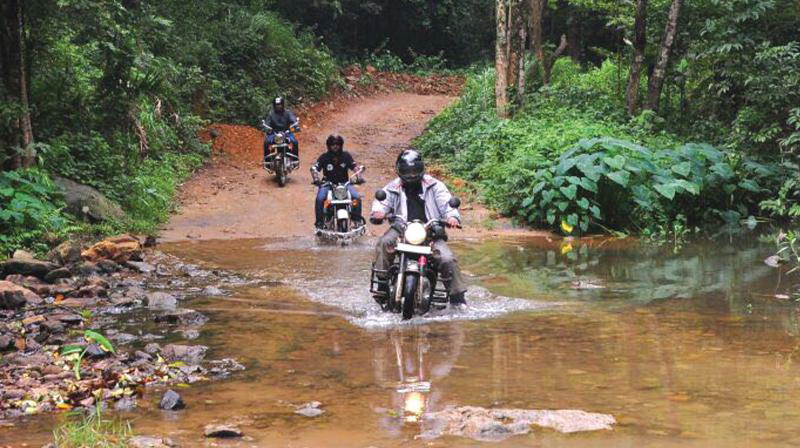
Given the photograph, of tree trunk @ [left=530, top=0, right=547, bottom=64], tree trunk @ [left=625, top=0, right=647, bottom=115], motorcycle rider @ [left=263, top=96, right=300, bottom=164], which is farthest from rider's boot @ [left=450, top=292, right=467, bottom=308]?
tree trunk @ [left=530, top=0, right=547, bottom=64]

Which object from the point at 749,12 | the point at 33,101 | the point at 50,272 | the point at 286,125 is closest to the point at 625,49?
the point at 749,12

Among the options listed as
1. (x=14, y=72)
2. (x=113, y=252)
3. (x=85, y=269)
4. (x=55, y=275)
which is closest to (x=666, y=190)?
(x=113, y=252)

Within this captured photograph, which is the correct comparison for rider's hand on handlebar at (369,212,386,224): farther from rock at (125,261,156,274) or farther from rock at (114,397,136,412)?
rock at (114,397,136,412)

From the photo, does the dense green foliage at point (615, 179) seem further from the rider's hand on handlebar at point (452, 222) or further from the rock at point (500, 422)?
the rock at point (500, 422)

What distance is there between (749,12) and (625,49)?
1426 cm

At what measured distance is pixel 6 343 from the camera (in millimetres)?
7566

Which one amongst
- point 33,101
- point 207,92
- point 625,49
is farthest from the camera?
point 625,49

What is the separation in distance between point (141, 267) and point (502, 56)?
12450 mm

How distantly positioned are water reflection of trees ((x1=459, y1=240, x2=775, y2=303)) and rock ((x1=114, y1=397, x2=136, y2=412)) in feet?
18.2

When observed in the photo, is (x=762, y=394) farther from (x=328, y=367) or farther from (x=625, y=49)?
(x=625, y=49)

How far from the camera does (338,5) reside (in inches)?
1374

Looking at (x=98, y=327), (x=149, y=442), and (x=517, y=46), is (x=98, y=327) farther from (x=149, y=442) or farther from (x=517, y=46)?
(x=517, y=46)

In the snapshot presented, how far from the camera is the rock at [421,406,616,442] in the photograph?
214 inches

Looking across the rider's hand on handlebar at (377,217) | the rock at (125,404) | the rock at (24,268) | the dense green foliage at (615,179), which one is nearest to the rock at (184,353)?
the rock at (125,404)
